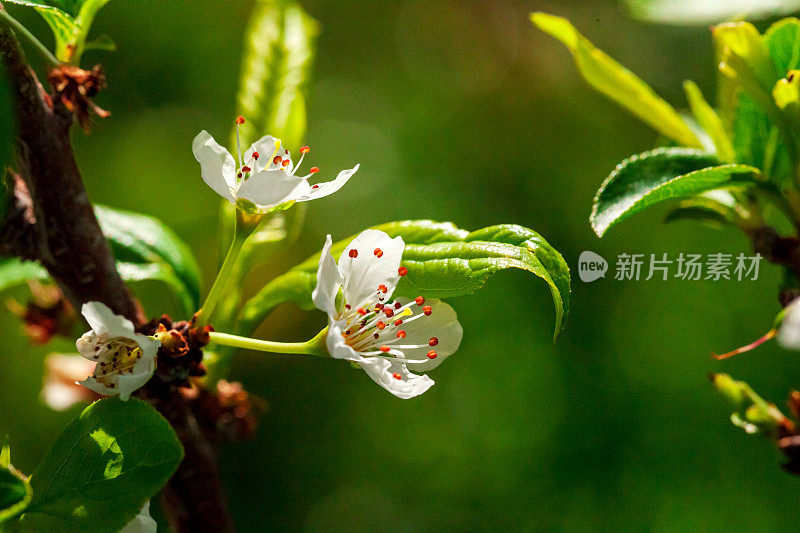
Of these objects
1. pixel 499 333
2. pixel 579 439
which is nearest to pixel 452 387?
pixel 499 333

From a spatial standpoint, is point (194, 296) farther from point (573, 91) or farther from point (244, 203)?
point (573, 91)

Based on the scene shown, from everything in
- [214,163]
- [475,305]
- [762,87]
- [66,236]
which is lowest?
[475,305]

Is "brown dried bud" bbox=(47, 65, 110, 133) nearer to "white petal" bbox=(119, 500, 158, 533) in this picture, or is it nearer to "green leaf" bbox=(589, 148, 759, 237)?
"white petal" bbox=(119, 500, 158, 533)

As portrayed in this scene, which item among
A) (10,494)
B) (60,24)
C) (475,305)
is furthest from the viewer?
(475,305)

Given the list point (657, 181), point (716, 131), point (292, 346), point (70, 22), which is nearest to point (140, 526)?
point (292, 346)

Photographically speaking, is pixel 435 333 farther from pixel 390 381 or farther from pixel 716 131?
pixel 716 131

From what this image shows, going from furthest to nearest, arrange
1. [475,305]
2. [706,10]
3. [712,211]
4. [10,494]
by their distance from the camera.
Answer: [475,305], [706,10], [712,211], [10,494]
